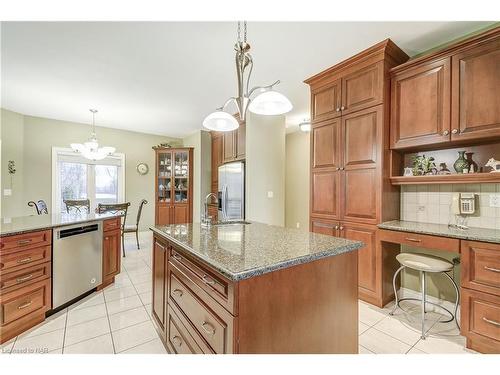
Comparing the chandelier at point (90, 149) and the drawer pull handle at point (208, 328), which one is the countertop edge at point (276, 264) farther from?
the chandelier at point (90, 149)

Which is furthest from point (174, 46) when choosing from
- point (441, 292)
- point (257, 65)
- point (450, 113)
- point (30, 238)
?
point (441, 292)

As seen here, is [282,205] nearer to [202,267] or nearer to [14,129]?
[202,267]

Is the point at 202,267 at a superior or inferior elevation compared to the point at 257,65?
inferior

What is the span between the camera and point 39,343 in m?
1.84

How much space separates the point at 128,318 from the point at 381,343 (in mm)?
2190

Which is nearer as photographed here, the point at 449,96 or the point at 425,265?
the point at 425,265

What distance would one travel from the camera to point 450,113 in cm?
207

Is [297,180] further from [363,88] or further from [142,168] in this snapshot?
[142,168]

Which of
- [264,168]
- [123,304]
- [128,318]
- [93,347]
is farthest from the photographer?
[264,168]

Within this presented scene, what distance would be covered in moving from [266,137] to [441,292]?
3.08 m

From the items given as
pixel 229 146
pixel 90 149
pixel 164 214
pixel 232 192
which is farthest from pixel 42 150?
pixel 232 192

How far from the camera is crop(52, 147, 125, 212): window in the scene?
5078mm

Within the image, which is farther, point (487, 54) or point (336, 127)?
point (336, 127)
